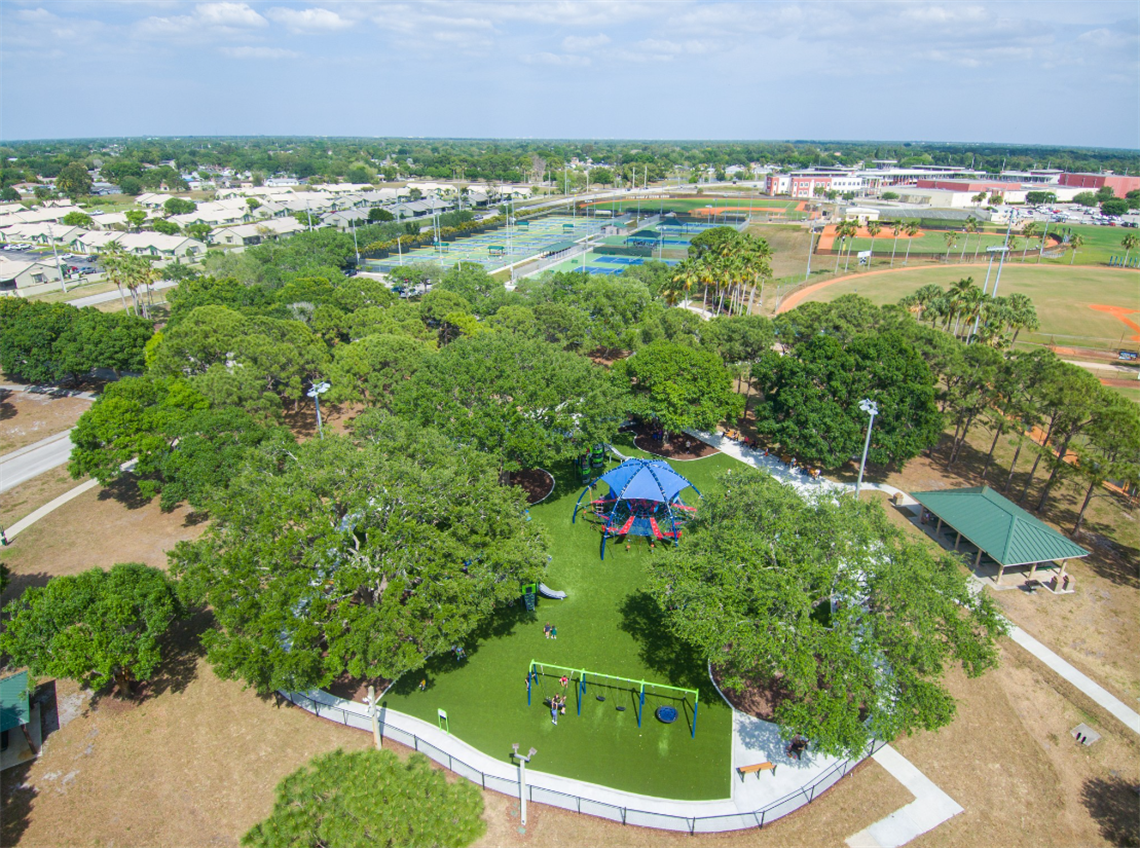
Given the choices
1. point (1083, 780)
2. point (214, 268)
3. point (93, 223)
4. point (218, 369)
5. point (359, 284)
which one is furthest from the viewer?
point (93, 223)

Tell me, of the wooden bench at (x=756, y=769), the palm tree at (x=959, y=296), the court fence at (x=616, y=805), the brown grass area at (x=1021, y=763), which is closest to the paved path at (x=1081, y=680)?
the brown grass area at (x=1021, y=763)

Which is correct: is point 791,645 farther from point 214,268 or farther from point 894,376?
point 214,268

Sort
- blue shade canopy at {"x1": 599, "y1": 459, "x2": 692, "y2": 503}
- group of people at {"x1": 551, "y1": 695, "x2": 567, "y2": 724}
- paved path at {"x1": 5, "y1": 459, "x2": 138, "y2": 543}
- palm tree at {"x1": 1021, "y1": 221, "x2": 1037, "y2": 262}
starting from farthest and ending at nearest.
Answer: palm tree at {"x1": 1021, "y1": 221, "x2": 1037, "y2": 262}
paved path at {"x1": 5, "y1": 459, "x2": 138, "y2": 543}
blue shade canopy at {"x1": 599, "y1": 459, "x2": 692, "y2": 503}
group of people at {"x1": 551, "y1": 695, "x2": 567, "y2": 724}

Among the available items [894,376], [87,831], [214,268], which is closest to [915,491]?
[894,376]

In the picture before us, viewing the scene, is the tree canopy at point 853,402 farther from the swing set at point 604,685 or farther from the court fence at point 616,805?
the court fence at point 616,805

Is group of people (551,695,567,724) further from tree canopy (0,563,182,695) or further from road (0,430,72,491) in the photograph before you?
road (0,430,72,491)

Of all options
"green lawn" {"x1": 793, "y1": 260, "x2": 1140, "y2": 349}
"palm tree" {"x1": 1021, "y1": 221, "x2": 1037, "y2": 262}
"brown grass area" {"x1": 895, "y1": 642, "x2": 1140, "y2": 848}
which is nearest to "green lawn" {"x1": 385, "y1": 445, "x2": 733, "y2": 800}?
"brown grass area" {"x1": 895, "y1": 642, "x2": 1140, "y2": 848}

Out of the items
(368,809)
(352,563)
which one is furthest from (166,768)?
(368,809)
